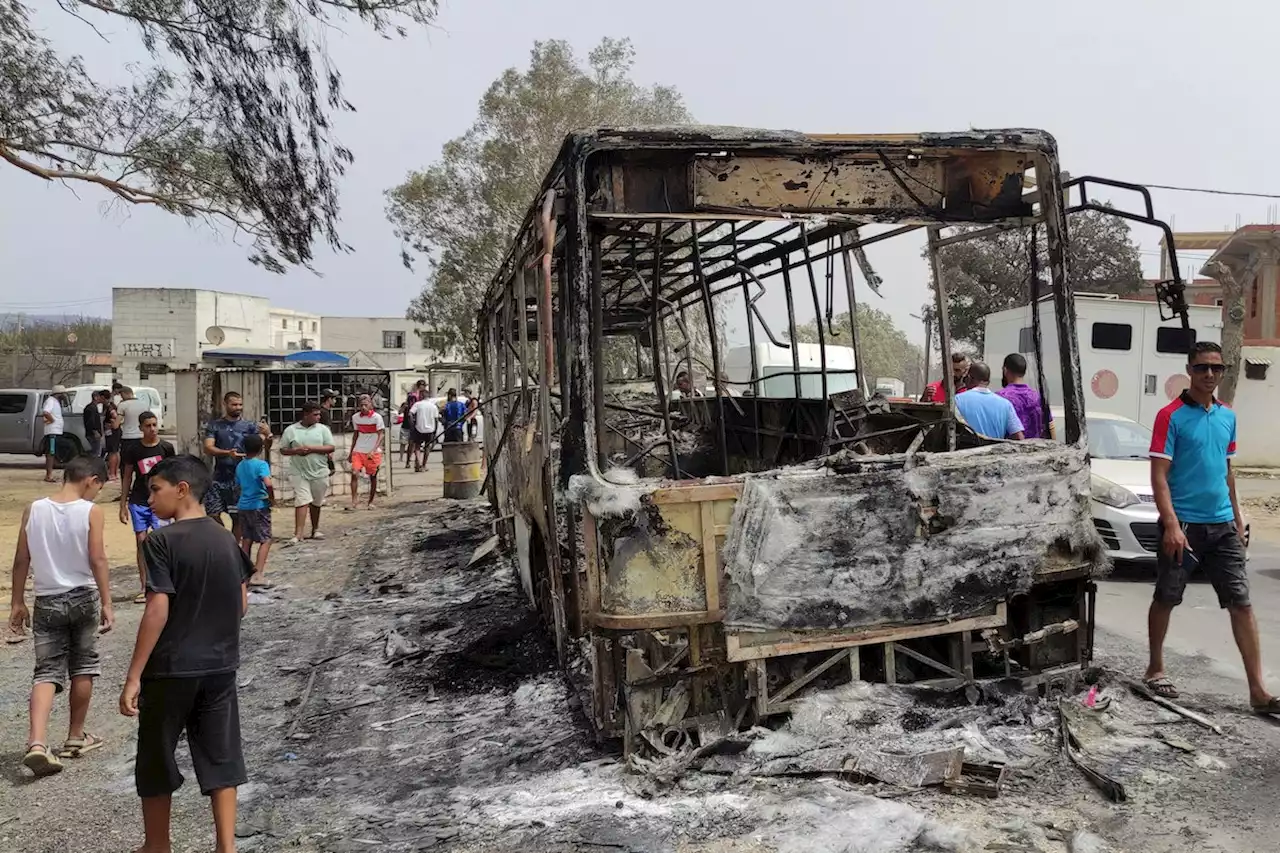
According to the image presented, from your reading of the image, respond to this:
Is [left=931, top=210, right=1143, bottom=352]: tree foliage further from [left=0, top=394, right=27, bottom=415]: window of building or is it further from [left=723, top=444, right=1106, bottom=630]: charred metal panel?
[left=723, top=444, right=1106, bottom=630]: charred metal panel

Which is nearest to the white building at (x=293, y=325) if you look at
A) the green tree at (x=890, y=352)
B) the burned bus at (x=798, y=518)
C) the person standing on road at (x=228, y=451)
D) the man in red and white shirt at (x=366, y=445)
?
the green tree at (x=890, y=352)

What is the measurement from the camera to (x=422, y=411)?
17922 mm

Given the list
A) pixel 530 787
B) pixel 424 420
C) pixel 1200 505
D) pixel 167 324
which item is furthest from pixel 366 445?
pixel 167 324

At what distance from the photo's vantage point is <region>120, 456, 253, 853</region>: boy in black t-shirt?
10.8ft

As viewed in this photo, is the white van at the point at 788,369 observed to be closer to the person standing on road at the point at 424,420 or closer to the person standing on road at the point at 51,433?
the person standing on road at the point at 424,420

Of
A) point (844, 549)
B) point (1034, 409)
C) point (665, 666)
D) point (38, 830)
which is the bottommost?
point (38, 830)

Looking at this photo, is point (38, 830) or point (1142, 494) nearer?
point (38, 830)

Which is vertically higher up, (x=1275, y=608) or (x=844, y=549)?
(x=844, y=549)

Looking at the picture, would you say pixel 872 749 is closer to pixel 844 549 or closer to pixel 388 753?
pixel 844 549

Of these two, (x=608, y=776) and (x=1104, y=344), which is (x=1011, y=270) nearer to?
(x=1104, y=344)

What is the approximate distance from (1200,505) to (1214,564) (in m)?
0.31

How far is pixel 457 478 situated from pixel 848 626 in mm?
10810

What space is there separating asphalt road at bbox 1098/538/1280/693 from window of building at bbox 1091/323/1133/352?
8.20 m

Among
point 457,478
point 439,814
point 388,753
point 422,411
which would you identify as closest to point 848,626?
point 439,814
